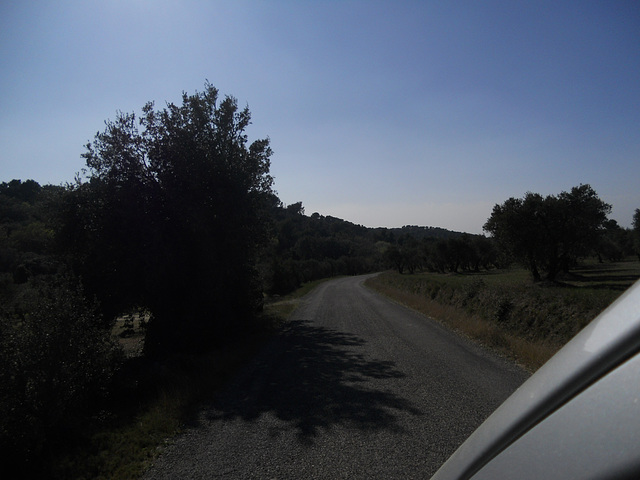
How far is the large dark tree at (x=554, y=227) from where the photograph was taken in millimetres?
38250

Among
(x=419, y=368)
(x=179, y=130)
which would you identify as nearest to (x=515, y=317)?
(x=419, y=368)

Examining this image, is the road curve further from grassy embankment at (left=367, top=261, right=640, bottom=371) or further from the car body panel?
the car body panel

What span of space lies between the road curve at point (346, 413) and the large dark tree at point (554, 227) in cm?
3170

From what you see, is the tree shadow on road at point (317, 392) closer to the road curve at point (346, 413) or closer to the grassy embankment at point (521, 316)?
the road curve at point (346, 413)

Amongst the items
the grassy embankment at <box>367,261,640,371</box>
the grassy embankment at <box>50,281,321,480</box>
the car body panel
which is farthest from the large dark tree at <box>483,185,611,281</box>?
the car body panel

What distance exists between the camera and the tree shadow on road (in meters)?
6.24

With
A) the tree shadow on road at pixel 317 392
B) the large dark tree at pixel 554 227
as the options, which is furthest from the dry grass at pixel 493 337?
the large dark tree at pixel 554 227

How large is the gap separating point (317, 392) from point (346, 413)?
1.35 metres

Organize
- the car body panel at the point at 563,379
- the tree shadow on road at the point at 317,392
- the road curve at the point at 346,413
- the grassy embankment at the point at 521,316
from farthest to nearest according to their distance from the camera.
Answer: the grassy embankment at the point at 521,316 → the tree shadow on road at the point at 317,392 → the road curve at the point at 346,413 → the car body panel at the point at 563,379

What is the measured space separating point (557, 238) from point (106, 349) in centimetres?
4131

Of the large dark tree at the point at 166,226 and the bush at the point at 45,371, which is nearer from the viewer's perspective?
the bush at the point at 45,371

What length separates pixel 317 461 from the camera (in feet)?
16.0

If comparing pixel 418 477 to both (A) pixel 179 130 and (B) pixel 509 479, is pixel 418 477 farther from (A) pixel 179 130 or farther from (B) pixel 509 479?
(A) pixel 179 130

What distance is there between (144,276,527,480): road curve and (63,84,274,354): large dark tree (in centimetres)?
390
